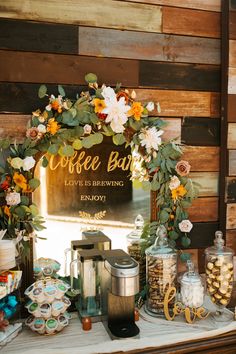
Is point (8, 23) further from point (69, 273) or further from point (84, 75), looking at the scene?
point (69, 273)

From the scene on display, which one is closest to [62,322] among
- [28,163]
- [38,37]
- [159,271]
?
[159,271]

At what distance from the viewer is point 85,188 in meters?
2.01

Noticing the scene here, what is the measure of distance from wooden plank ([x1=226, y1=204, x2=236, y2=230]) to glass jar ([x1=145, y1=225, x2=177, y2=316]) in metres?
0.54

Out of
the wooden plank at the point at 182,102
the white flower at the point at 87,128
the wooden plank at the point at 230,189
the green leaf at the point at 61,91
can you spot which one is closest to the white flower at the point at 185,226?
the wooden plank at the point at 230,189

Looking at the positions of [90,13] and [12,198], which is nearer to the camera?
[12,198]

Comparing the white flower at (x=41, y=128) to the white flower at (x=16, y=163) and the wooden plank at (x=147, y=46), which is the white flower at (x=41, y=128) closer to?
the white flower at (x=16, y=163)

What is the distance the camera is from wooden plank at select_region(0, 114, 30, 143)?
1846mm

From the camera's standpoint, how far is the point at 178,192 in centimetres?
→ 204

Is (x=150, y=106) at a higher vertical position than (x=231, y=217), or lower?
higher

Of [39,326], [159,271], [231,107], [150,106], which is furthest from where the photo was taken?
[231,107]

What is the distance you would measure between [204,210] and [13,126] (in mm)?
1195

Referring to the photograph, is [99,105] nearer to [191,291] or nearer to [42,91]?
[42,91]

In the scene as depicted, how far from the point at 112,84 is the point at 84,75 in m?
0.16

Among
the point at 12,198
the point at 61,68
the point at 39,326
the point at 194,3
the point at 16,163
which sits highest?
the point at 194,3
